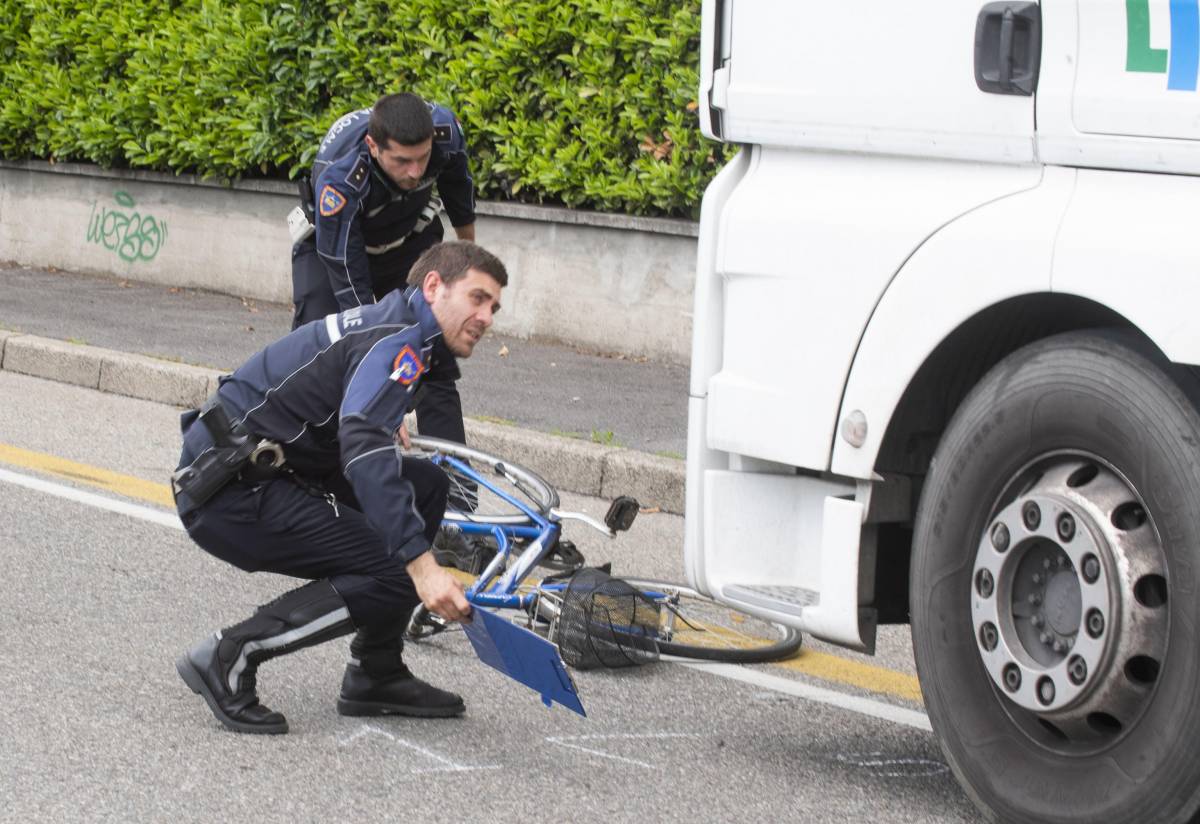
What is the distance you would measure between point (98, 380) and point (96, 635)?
506cm

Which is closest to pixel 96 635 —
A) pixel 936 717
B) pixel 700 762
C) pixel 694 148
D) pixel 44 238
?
pixel 700 762

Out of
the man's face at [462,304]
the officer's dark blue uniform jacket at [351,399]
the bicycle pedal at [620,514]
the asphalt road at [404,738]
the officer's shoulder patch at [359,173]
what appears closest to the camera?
the asphalt road at [404,738]

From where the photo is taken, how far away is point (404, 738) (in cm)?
462

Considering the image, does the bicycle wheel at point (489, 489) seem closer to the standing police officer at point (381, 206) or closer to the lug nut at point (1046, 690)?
the standing police officer at point (381, 206)

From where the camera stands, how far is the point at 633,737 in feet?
15.2

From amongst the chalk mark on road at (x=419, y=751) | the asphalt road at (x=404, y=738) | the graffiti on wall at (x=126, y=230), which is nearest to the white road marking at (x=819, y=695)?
the asphalt road at (x=404, y=738)

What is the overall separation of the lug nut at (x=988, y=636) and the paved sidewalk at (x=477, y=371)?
3.96 m

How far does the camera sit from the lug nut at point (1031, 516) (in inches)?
142

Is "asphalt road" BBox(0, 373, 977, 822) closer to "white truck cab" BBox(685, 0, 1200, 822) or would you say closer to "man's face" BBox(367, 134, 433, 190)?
"white truck cab" BBox(685, 0, 1200, 822)

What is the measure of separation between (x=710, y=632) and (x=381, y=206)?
1994 millimetres

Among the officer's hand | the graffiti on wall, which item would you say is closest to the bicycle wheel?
the officer's hand

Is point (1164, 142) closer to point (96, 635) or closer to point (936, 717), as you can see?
point (936, 717)

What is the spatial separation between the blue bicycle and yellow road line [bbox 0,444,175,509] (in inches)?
75.9

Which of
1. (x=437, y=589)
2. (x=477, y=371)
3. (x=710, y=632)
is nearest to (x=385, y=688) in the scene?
(x=437, y=589)
